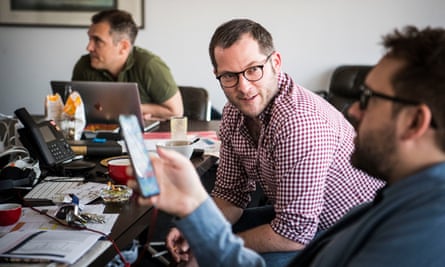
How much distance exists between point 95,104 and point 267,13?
189 cm

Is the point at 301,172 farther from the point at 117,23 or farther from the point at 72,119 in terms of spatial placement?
the point at 117,23

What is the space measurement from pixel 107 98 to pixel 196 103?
0.71m

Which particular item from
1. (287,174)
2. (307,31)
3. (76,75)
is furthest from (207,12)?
(287,174)

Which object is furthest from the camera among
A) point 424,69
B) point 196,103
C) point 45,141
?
point 196,103

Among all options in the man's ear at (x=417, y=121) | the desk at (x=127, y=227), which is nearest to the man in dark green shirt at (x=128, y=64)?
the desk at (x=127, y=227)

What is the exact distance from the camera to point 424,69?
79 centimetres

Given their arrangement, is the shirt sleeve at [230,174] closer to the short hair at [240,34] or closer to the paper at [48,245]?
the short hair at [240,34]

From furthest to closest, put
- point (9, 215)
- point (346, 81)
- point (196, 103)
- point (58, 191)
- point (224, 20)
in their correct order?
point (224, 20)
point (346, 81)
point (196, 103)
point (58, 191)
point (9, 215)

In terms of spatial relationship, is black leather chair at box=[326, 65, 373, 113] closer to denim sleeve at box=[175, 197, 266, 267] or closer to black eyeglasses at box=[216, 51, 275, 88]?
black eyeglasses at box=[216, 51, 275, 88]

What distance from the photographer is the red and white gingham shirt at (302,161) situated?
53.2 inches

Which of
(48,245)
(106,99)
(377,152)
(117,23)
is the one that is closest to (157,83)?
(117,23)

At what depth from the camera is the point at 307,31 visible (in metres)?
3.81

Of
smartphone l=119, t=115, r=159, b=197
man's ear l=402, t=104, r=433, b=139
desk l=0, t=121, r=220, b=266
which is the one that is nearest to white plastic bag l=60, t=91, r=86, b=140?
desk l=0, t=121, r=220, b=266

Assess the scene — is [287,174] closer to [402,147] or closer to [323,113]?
[323,113]
